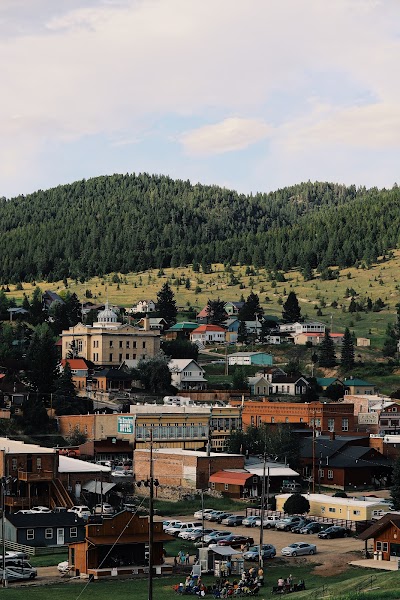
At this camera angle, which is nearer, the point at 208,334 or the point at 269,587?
the point at 269,587

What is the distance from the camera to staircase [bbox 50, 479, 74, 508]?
81125 mm

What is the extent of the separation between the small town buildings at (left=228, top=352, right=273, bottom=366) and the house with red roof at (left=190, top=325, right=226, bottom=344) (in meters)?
12.7

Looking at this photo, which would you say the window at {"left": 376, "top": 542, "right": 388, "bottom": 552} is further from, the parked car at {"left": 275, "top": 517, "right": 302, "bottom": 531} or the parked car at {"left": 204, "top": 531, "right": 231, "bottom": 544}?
the parked car at {"left": 275, "top": 517, "right": 302, "bottom": 531}

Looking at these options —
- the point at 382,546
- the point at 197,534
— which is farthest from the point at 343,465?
the point at 382,546

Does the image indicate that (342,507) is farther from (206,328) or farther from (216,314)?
(216,314)

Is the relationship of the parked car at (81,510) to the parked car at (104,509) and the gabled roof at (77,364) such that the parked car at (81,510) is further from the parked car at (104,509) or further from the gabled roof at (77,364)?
the gabled roof at (77,364)

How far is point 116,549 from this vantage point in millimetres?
61875

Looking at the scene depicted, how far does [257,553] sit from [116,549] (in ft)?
23.5

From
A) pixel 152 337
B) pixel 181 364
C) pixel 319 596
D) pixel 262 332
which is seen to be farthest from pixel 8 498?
pixel 262 332

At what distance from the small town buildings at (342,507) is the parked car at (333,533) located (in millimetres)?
2791

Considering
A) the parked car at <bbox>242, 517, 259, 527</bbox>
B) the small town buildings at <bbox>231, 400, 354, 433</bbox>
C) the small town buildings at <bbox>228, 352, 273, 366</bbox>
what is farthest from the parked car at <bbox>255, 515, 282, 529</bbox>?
the small town buildings at <bbox>228, 352, 273, 366</bbox>

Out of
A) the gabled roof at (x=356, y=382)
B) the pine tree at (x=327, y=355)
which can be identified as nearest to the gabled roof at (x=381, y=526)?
the gabled roof at (x=356, y=382)

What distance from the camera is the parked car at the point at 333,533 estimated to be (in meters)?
71.3

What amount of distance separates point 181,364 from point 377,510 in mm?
53534
